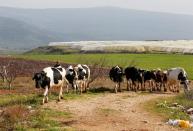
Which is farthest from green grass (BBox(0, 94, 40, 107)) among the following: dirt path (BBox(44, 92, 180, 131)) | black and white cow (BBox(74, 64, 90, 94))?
black and white cow (BBox(74, 64, 90, 94))

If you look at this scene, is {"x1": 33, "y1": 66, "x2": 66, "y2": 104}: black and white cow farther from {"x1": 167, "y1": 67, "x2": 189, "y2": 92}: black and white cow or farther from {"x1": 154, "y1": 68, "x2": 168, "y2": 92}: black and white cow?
{"x1": 167, "y1": 67, "x2": 189, "y2": 92}: black and white cow

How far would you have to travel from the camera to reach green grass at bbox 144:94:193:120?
2406cm

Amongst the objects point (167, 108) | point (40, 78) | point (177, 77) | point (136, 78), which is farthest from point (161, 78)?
point (40, 78)

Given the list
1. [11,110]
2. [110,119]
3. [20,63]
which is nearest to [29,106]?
[11,110]

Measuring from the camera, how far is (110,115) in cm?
2389

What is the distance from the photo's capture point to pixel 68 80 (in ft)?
110

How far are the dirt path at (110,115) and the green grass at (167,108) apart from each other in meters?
0.54

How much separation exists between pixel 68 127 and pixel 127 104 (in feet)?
25.7

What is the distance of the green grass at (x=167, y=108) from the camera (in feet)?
78.9

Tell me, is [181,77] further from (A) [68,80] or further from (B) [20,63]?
(B) [20,63]

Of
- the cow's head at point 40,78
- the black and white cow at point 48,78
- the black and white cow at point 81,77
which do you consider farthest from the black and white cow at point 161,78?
the cow's head at point 40,78

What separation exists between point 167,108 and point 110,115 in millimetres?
3840

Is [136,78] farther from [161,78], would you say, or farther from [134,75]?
[161,78]

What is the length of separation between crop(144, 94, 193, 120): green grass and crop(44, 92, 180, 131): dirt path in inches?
21.3
